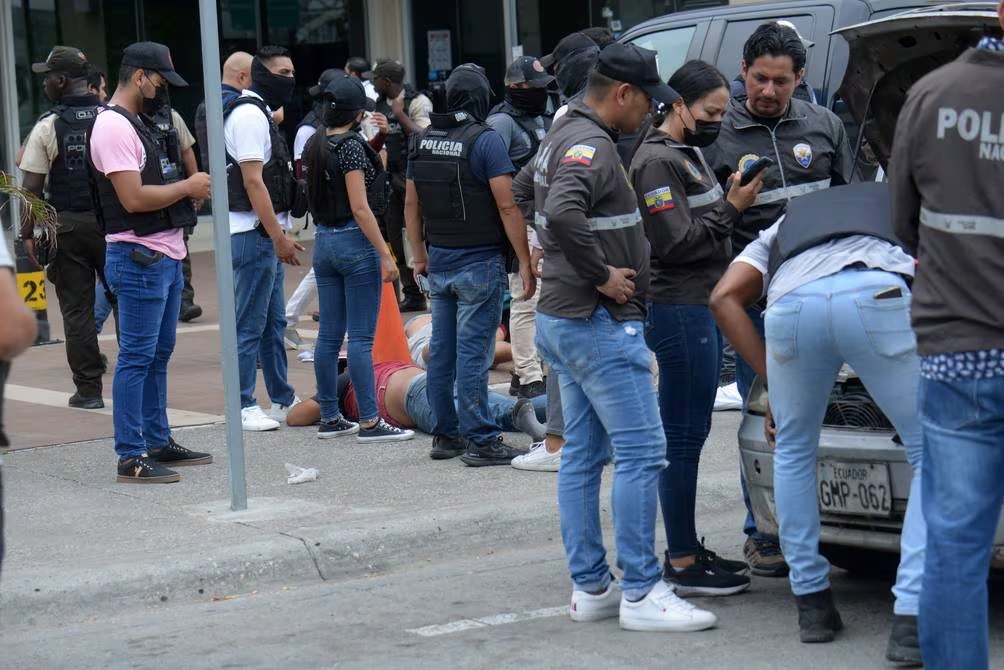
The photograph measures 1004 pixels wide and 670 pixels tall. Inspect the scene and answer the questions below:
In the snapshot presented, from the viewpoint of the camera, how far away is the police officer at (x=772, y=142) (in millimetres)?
6137

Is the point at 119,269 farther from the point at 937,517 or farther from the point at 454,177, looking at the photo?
the point at 937,517

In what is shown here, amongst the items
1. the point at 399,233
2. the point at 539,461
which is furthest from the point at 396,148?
Answer: the point at 539,461

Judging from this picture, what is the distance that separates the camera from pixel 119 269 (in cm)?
753

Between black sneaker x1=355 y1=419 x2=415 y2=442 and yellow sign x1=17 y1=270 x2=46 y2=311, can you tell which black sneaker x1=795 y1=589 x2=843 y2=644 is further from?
yellow sign x1=17 y1=270 x2=46 y2=311

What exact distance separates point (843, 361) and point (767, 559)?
4.38 feet

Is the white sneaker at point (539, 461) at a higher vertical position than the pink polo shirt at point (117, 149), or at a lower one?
lower

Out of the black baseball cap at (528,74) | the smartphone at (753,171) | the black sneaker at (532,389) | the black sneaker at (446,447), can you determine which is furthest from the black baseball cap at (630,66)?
the black sneaker at (532,389)

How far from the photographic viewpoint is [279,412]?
9.51 meters

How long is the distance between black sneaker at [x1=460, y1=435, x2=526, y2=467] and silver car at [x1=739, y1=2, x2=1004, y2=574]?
244 centimetres

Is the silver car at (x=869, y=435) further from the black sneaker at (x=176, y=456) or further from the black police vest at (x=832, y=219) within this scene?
the black sneaker at (x=176, y=456)

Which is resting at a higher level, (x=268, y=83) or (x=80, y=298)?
(x=268, y=83)

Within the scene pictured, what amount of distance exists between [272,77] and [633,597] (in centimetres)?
493

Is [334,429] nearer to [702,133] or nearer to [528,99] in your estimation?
[528,99]

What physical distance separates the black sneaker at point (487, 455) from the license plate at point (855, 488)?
9.57ft
